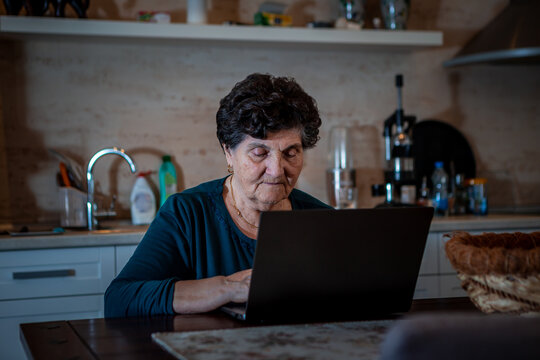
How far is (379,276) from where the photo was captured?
Answer: 1.15 m

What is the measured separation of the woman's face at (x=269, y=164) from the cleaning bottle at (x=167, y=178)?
4.49ft

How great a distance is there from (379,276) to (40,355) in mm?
606

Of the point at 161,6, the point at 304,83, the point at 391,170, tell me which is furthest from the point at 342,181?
the point at 161,6

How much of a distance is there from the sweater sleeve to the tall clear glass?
1.50 m

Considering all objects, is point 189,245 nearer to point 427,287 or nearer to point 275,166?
point 275,166

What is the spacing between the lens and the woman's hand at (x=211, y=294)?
49.6 inches

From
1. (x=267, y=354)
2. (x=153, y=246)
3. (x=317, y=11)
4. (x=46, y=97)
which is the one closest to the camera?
(x=267, y=354)

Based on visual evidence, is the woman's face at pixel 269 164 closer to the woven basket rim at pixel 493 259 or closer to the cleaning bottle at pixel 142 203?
the woven basket rim at pixel 493 259

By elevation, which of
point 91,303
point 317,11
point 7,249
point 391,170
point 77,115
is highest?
point 317,11

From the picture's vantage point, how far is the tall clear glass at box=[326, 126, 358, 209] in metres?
3.01

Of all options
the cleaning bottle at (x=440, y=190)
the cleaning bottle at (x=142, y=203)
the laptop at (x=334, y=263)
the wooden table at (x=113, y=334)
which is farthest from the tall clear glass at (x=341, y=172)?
the laptop at (x=334, y=263)

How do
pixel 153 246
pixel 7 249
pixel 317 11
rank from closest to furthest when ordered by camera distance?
pixel 153 246
pixel 7 249
pixel 317 11

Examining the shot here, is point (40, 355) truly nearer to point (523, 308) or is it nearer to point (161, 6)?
point (523, 308)

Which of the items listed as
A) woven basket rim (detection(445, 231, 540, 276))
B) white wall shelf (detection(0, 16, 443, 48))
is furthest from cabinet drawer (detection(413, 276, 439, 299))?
woven basket rim (detection(445, 231, 540, 276))
